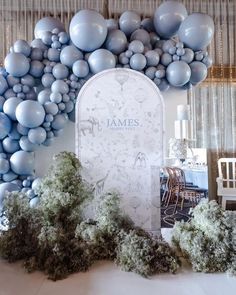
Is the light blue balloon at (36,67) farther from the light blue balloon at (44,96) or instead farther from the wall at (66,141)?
the wall at (66,141)

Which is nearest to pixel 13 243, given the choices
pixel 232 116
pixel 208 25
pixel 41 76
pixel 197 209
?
pixel 197 209

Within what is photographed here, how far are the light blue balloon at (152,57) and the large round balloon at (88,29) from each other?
405 mm

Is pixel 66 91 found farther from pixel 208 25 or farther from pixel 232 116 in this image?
pixel 232 116

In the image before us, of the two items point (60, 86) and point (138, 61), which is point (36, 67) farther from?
point (138, 61)

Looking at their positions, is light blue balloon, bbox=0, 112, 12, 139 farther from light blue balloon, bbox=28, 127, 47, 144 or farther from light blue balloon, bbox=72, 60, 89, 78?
light blue balloon, bbox=72, 60, 89, 78

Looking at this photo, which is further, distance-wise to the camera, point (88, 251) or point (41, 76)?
point (41, 76)

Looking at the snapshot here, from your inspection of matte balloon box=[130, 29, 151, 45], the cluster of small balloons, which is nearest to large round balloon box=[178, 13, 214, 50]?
the cluster of small balloons

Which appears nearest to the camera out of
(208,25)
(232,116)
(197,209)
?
(197,209)

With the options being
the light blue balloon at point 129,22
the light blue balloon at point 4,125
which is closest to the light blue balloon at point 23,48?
the light blue balloon at point 4,125

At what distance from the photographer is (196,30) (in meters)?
2.38

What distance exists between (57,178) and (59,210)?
0.13m

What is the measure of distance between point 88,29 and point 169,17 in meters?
0.71

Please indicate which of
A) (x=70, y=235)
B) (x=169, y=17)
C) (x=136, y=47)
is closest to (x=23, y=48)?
(x=136, y=47)

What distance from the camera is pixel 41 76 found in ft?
8.98
